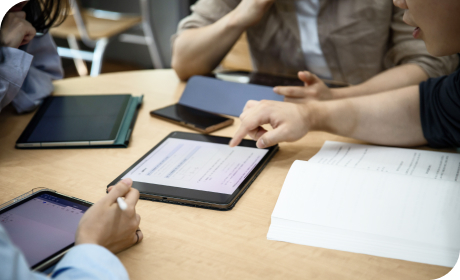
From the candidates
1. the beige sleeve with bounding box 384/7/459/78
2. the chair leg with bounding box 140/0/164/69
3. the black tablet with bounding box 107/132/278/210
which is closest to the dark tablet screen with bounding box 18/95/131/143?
the black tablet with bounding box 107/132/278/210

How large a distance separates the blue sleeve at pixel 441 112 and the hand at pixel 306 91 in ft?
0.75

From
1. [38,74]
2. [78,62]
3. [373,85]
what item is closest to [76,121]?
[38,74]

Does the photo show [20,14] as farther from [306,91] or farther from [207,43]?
[306,91]

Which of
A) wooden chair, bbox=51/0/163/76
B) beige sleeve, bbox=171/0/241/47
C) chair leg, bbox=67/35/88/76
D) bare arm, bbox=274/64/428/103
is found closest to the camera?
bare arm, bbox=274/64/428/103

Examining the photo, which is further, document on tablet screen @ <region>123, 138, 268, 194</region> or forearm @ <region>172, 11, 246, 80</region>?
forearm @ <region>172, 11, 246, 80</region>

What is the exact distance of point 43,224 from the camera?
1.58ft

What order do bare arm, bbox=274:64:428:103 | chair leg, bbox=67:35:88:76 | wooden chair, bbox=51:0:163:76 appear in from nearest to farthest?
bare arm, bbox=274:64:428:103 → wooden chair, bbox=51:0:163:76 → chair leg, bbox=67:35:88:76

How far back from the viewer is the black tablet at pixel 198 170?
56 cm

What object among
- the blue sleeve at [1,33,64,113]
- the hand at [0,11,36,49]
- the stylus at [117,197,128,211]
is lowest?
the stylus at [117,197,128,211]

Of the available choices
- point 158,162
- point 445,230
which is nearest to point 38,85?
point 158,162

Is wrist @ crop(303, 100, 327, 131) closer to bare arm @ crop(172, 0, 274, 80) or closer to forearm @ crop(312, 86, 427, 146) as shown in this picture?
forearm @ crop(312, 86, 427, 146)

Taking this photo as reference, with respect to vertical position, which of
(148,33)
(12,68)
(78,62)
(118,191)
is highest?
(12,68)

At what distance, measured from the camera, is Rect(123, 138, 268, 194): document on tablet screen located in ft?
1.95

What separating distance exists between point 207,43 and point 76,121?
0.48m
